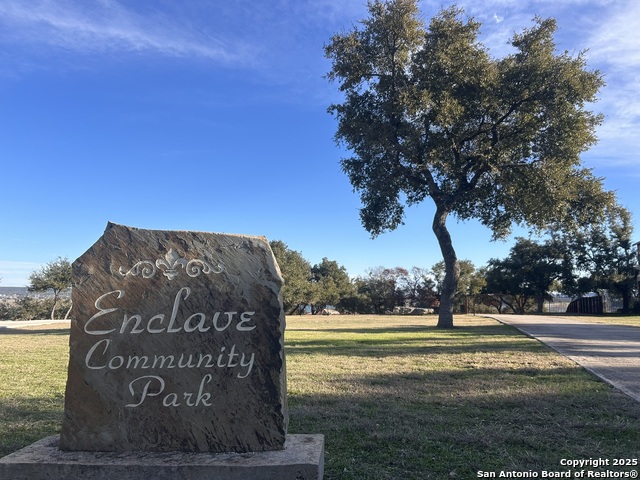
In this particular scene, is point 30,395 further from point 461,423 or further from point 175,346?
point 461,423

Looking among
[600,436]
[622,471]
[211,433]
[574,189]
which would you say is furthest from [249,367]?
[574,189]

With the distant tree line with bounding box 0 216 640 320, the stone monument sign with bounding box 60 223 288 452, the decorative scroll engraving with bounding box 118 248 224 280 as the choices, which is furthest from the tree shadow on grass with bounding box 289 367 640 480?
the distant tree line with bounding box 0 216 640 320

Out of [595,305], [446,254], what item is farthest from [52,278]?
[595,305]

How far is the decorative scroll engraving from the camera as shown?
401 cm

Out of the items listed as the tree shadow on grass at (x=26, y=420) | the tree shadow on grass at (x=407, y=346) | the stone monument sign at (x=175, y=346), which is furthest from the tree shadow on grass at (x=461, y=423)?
the tree shadow on grass at (x=407, y=346)

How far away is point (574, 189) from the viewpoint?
1859 cm

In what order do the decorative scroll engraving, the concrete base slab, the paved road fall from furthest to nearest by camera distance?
the paved road < the decorative scroll engraving < the concrete base slab

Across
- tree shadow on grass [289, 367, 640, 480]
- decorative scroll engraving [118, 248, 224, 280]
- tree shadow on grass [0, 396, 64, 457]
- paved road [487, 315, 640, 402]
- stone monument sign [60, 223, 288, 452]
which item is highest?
decorative scroll engraving [118, 248, 224, 280]

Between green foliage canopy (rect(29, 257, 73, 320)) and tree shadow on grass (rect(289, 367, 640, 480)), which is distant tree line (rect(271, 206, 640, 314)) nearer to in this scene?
green foliage canopy (rect(29, 257, 73, 320))

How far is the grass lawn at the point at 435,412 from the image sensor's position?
418cm

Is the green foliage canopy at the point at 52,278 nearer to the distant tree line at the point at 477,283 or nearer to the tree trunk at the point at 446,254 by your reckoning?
the distant tree line at the point at 477,283

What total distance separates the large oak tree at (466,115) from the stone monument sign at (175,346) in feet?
49.4

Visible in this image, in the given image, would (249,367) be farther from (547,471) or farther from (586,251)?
(586,251)

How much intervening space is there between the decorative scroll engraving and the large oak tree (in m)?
15.0
